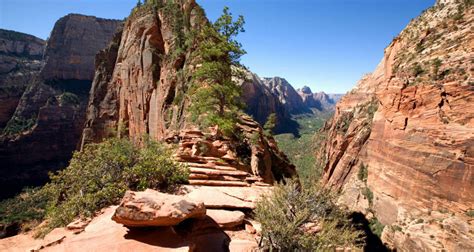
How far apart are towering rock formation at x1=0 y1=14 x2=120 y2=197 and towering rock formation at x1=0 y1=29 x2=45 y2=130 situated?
3546 millimetres

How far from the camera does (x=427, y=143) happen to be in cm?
3145

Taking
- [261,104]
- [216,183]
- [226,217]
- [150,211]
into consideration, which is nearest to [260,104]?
[261,104]

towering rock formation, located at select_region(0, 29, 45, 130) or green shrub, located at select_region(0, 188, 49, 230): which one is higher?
towering rock formation, located at select_region(0, 29, 45, 130)

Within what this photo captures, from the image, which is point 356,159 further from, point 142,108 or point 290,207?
point 290,207

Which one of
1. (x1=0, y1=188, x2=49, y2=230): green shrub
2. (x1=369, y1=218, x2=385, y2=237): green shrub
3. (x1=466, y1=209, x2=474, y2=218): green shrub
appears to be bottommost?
(x1=0, y1=188, x2=49, y2=230): green shrub

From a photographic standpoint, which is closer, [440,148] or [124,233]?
[124,233]

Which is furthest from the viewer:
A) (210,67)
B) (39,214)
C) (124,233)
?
(39,214)

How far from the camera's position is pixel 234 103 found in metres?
22.1

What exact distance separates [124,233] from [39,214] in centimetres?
5859

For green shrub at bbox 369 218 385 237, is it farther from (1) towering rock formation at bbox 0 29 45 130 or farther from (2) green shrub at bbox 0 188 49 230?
(1) towering rock formation at bbox 0 29 45 130

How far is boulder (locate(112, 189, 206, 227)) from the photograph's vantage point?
23.1ft

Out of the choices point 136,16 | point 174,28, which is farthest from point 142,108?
point 136,16

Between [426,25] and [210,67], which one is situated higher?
[426,25]

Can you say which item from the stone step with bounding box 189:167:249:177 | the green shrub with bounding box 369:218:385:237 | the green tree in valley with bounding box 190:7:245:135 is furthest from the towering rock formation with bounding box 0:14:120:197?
the green shrub with bounding box 369:218:385:237
